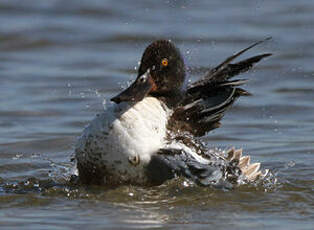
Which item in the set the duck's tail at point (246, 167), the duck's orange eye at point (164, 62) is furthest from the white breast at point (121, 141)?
the duck's tail at point (246, 167)

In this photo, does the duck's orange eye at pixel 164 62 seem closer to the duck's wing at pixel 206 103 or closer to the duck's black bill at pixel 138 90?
the duck's black bill at pixel 138 90

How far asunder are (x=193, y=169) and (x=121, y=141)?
1.77ft

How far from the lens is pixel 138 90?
6277 mm

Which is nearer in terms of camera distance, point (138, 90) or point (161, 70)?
point (138, 90)

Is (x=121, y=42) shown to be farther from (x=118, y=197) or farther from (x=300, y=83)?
(x=118, y=197)

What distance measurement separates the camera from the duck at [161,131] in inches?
239

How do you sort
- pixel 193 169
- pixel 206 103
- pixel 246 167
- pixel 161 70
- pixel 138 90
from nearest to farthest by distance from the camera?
1. pixel 193 169
2. pixel 138 90
3. pixel 161 70
4. pixel 206 103
5. pixel 246 167

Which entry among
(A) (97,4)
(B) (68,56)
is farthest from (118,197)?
(A) (97,4)

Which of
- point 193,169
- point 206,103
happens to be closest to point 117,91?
point 206,103

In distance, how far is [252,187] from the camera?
6605mm

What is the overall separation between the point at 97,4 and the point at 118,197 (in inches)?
360

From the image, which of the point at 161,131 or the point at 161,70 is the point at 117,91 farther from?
the point at 161,131

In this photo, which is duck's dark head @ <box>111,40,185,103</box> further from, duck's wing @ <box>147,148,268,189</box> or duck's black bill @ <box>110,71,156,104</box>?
duck's wing @ <box>147,148,268,189</box>

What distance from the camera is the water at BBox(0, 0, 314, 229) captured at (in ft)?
19.5
